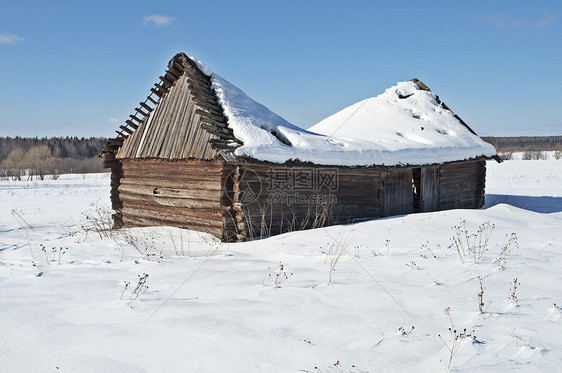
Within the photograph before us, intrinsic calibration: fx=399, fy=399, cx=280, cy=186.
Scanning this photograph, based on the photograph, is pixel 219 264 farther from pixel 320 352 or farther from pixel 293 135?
pixel 293 135

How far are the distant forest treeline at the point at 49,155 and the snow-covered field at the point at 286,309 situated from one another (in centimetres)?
4513

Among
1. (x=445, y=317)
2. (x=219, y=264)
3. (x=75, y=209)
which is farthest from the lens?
(x=75, y=209)

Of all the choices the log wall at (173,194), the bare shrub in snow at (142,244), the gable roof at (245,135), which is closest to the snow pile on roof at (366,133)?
the gable roof at (245,135)

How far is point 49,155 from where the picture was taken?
47375 millimetres

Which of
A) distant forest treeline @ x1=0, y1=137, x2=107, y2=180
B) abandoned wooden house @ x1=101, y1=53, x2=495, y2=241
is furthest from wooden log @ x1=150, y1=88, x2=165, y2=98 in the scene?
distant forest treeline @ x1=0, y1=137, x2=107, y2=180

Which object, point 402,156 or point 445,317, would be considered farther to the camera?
point 402,156

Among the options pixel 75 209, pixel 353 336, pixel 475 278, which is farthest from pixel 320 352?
pixel 75 209

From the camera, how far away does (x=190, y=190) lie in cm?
984

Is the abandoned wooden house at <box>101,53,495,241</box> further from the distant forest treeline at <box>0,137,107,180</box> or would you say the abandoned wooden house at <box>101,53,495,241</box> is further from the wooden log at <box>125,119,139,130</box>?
the distant forest treeline at <box>0,137,107,180</box>

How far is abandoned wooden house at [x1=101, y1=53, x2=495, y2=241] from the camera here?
30.0 ft

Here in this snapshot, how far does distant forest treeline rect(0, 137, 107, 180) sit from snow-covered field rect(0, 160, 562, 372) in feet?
148

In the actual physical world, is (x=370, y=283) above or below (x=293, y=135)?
below

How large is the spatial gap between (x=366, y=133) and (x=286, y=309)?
954cm

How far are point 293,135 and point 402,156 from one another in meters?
3.17
